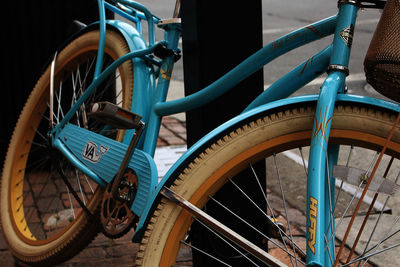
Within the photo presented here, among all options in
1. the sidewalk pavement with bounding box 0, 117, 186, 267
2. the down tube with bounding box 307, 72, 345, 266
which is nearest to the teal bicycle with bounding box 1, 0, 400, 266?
the down tube with bounding box 307, 72, 345, 266

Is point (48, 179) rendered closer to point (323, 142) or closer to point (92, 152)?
point (92, 152)

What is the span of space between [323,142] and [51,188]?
283cm

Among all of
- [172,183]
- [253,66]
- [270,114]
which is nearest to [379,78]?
[270,114]

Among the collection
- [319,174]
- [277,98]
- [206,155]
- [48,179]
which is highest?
[48,179]

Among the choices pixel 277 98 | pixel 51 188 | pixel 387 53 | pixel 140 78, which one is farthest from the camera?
pixel 51 188

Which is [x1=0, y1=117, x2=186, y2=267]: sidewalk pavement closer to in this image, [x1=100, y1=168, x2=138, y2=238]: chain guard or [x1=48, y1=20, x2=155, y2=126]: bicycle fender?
[x1=100, y1=168, x2=138, y2=238]: chain guard

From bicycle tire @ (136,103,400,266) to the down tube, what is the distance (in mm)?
60

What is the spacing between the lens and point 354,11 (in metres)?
1.66

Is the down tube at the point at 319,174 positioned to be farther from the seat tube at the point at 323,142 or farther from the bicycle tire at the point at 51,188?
the bicycle tire at the point at 51,188

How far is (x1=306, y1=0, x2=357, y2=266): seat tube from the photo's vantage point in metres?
1.53

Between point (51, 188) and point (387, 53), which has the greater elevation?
point (51, 188)

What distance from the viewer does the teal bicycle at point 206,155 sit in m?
1.61

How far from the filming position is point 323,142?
62.4 inches

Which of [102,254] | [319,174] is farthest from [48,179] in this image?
[319,174]
